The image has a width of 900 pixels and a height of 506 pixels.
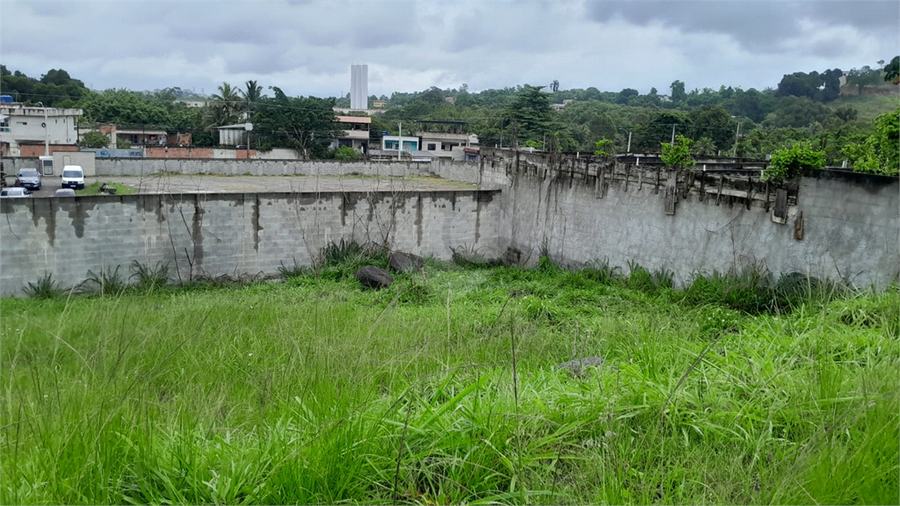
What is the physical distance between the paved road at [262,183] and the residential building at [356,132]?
19828 mm

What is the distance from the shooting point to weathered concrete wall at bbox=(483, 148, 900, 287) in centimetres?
838

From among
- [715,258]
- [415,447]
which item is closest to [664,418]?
[415,447]

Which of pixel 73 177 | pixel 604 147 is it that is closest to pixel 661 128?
pixel 604 147

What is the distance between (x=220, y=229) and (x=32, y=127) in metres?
24.2

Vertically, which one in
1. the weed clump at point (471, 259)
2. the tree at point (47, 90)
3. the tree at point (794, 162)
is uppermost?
the tree at point (47, 90)

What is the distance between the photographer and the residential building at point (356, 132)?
43625mm

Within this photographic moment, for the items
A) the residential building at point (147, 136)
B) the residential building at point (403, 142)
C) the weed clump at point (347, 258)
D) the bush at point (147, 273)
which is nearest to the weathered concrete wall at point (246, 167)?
the weed clump at point (347, 258)

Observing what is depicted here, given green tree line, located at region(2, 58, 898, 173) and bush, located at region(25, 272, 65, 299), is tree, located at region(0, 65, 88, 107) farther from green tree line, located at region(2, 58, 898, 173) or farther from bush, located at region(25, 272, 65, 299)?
bush, located at region(25, 272, 65, 299)

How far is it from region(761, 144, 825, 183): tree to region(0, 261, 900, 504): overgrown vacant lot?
5.21 metres

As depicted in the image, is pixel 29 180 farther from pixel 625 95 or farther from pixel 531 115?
pixel 625 95

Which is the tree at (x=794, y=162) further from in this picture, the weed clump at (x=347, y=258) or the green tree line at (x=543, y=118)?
the green tree line at (x=543, y=118)

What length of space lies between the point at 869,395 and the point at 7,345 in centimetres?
411

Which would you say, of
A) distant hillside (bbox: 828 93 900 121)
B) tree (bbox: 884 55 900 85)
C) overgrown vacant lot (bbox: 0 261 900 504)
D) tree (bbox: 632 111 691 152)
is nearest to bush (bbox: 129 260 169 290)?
overgrown vacant lot (bbox: 0 261 900 504)

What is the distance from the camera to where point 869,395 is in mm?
2816
